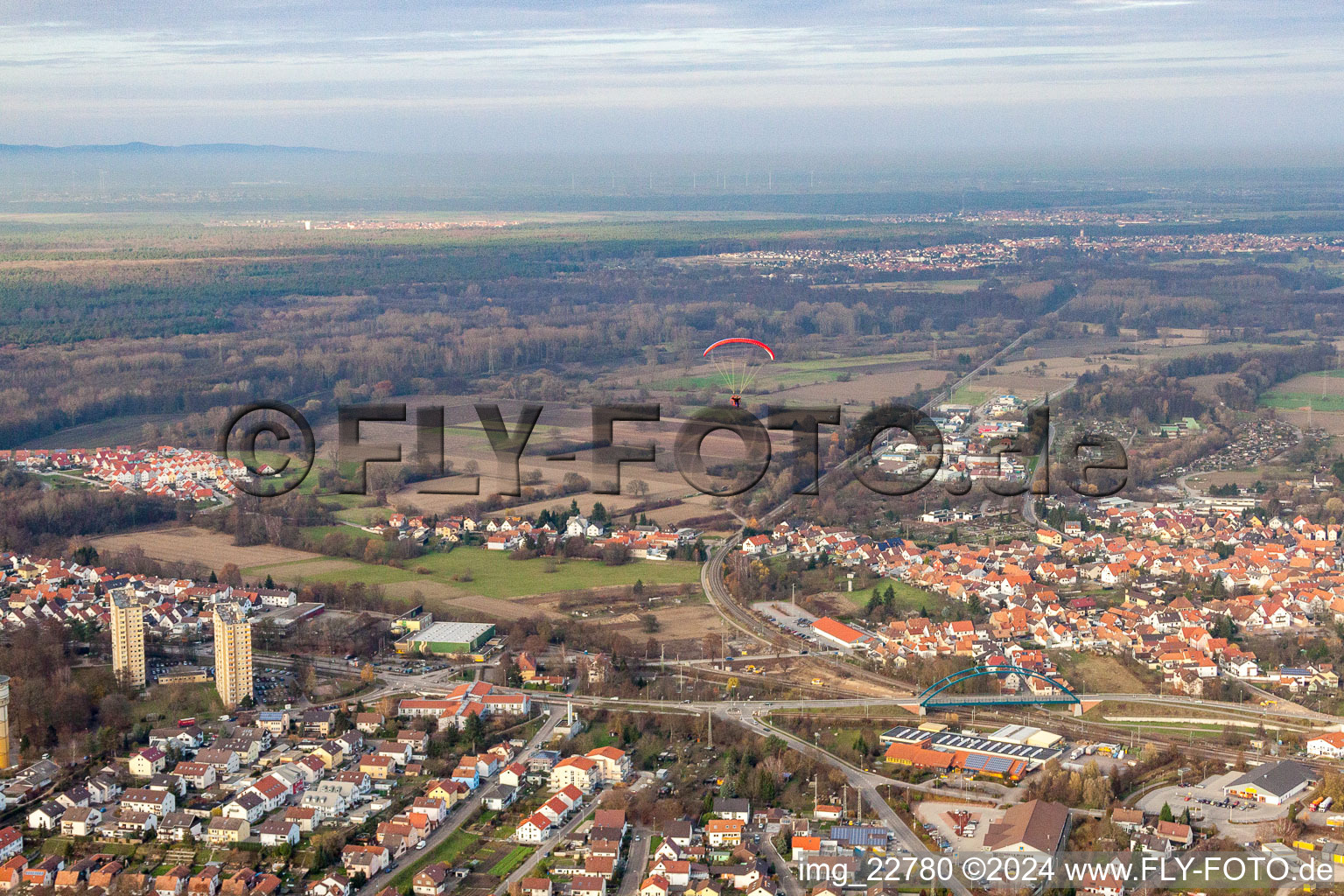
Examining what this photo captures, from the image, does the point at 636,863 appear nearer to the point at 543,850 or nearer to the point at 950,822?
the point at 543,850

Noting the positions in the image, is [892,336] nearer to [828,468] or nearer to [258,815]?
[828,468]

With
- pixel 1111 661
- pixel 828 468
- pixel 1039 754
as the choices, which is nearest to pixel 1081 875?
pixel 1039 754

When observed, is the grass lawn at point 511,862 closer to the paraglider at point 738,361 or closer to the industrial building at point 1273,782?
the industrial building at point 1273,782

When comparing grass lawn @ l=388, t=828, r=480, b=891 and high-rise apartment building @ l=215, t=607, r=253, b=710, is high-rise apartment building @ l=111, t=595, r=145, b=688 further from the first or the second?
grass lawn @ l=388, t=828, r=480, b=891

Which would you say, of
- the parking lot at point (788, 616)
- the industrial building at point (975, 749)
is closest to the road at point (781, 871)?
the industrial building at point (975, 749)

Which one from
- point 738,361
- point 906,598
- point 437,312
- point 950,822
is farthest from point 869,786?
point 437,312

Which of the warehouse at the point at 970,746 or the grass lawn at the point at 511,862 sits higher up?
the warehouse at the point at 970,746
